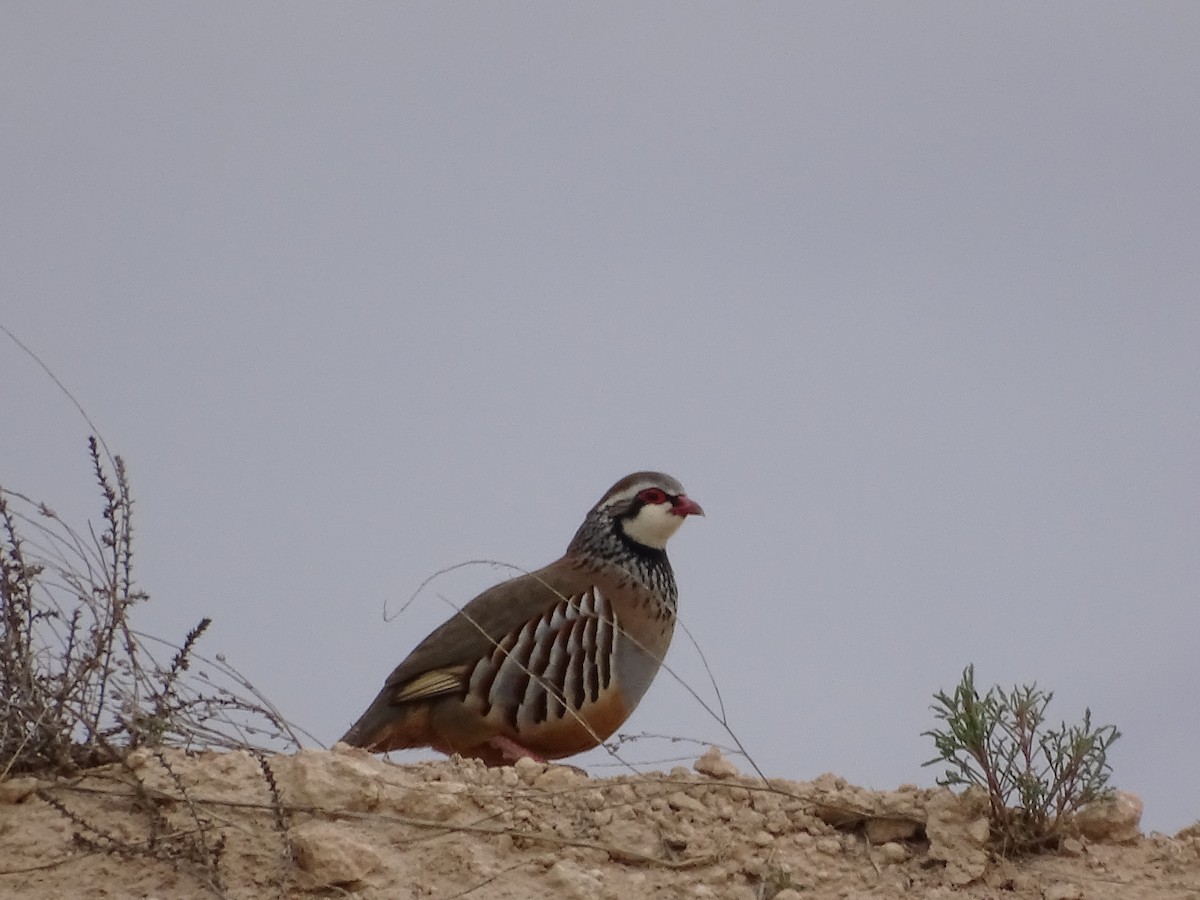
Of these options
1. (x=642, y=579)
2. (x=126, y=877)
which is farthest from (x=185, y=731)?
(x=642, y=579)

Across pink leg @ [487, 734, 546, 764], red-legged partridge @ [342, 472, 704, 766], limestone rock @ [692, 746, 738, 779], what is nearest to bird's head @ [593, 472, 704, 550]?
red-legged partridge @ [342, 472, 704, 766]

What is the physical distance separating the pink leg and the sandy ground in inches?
81.2

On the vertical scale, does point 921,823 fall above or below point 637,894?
above

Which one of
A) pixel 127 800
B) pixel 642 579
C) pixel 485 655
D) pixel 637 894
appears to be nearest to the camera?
pixel 637 894

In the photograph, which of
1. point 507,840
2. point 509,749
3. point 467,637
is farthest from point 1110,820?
point 467,637

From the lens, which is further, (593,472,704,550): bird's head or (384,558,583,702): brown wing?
(593,472,704,550): bird's head

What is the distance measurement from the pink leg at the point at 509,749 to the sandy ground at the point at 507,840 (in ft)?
6.77

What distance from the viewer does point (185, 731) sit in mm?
4391

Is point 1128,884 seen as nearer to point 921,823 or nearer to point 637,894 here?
point 921,823

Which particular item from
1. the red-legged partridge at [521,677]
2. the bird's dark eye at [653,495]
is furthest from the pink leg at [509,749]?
the bird's dark eye at [653,495]

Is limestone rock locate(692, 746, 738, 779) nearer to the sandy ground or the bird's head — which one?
the sandy ground

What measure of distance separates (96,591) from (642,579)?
3.28 meters

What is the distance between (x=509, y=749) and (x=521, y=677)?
282mm

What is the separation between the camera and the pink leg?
6520 millimetres
